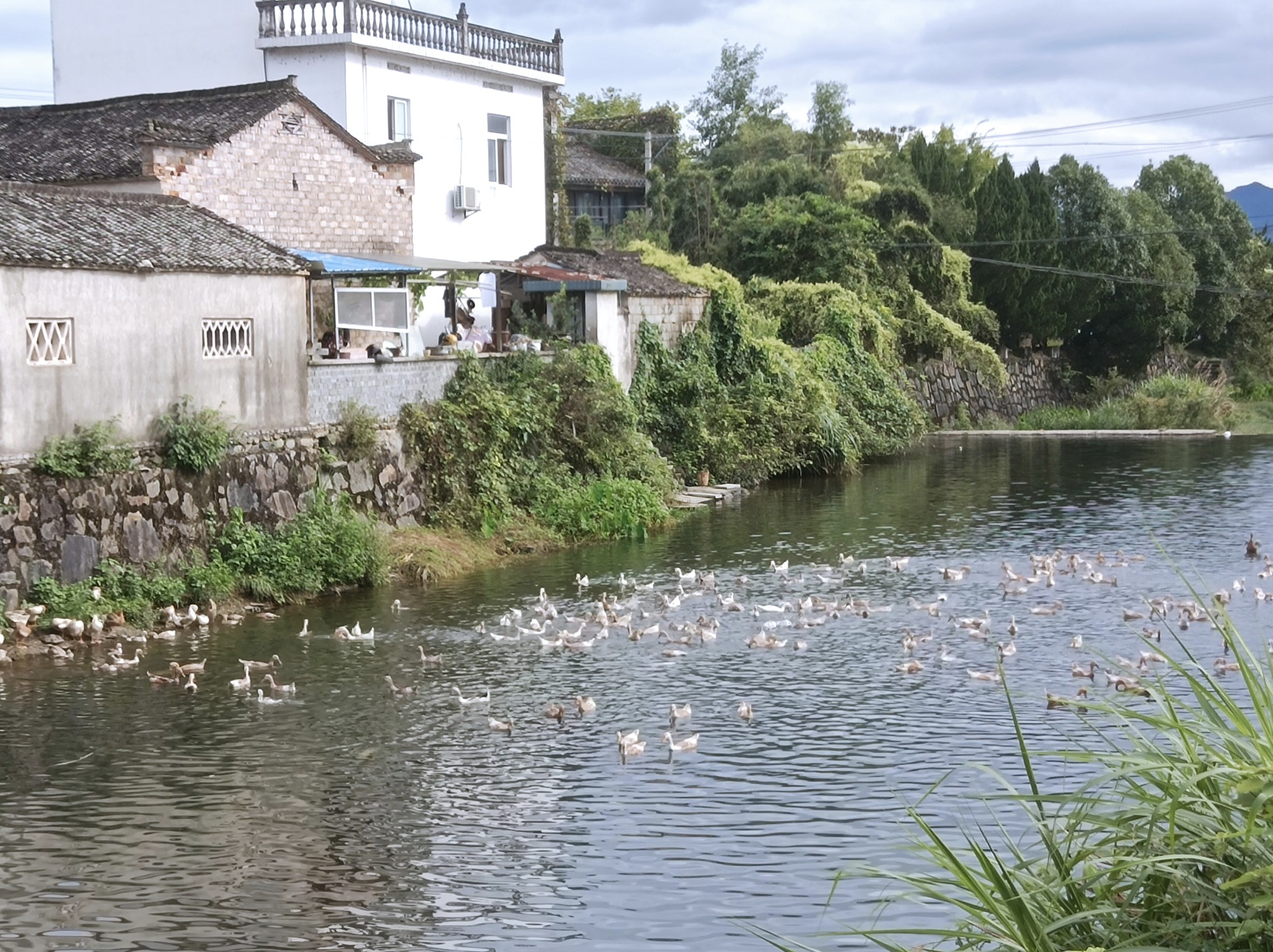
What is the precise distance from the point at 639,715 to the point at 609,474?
1363cm

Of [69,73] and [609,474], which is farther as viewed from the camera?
[69,73]

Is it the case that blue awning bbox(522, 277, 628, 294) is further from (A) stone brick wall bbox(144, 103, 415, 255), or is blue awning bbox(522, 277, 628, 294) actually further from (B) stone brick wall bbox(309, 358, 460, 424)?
(B) stone brick wall bbox(309, 358, 460, 424)

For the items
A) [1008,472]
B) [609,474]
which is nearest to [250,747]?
[609,474]

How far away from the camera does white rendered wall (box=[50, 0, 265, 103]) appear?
109 ft

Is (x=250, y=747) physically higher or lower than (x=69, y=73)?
lower

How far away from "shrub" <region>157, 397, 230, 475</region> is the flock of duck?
6.89 ft

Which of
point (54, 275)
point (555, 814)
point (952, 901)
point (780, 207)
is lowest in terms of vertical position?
point (555, 814)

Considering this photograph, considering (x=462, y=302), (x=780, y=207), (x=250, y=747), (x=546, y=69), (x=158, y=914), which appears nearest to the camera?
(x=158, y=914)

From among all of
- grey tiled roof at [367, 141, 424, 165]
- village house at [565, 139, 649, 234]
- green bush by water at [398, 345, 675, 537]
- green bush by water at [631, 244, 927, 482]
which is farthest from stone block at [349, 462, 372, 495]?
village house at [565, 139, 649, 234]

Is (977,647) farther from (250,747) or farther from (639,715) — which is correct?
(250,747)

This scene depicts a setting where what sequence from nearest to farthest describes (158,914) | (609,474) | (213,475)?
1. (158,914)
2. (213,475)
3. (609,474)

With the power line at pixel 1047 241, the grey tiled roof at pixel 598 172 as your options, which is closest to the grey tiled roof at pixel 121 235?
the power line at pixel 1047 241

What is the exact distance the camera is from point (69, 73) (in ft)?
116

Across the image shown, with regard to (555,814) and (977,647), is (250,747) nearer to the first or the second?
(555,814)
